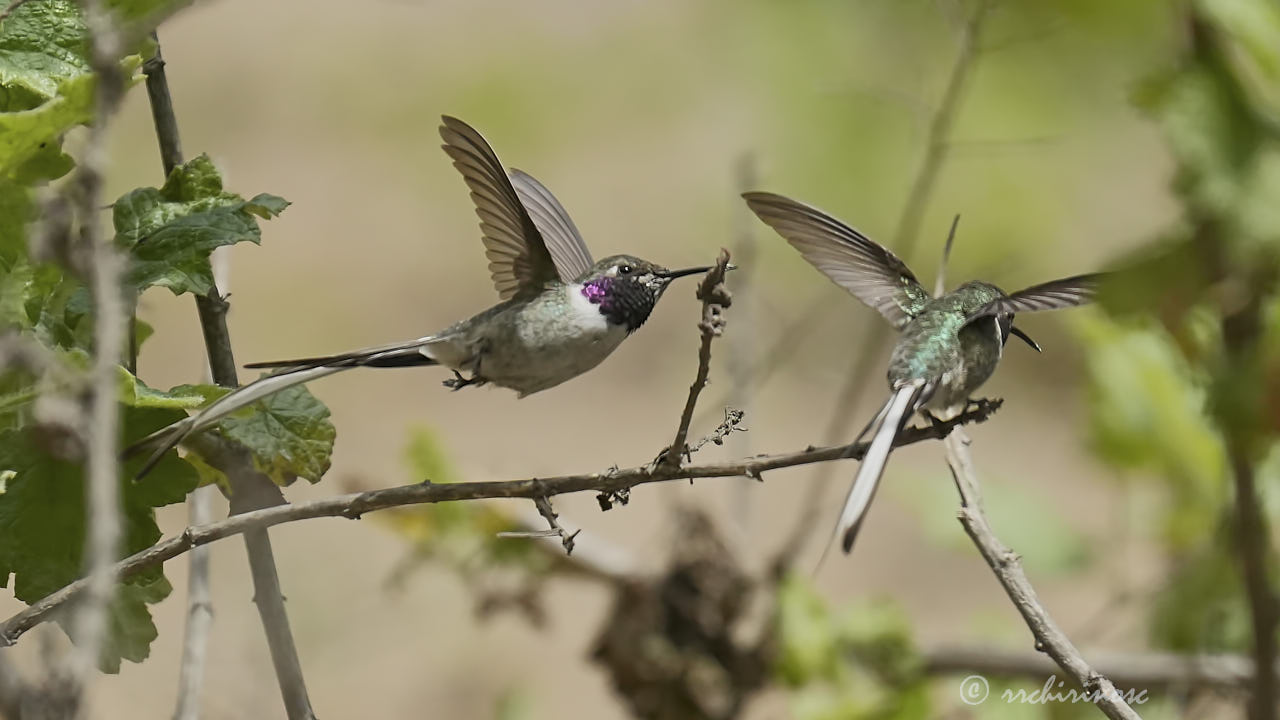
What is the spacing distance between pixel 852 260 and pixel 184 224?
4.52 ft

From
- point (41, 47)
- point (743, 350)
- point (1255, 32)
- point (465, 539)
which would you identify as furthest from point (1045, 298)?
point (465, 539)

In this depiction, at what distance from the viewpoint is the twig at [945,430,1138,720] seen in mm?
1748

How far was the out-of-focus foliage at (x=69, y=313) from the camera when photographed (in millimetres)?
1674

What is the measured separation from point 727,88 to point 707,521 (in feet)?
16.2

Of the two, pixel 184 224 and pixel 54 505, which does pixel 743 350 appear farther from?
pixel 54 505

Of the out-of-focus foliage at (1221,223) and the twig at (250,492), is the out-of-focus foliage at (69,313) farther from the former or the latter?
the out-of-focus foliage at (1221,223)

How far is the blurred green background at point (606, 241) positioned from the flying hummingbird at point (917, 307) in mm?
1826

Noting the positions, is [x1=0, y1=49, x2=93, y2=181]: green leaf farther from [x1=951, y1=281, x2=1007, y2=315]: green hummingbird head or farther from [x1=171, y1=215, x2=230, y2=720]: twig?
[x1=951, y1=281, x2=1007, y2=315]: green hummingbird head

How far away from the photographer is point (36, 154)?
175 cm

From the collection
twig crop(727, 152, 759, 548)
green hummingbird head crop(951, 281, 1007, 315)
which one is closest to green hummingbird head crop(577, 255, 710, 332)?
green hummingbird head crop(951, 281, 1007, 315)

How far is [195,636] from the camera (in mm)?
2088

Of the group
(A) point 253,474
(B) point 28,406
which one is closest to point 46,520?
(B) point 28,406

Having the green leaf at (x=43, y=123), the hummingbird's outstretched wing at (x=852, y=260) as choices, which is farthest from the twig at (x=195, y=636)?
the hummingbird's outstretched wing at (x=852, y=260)

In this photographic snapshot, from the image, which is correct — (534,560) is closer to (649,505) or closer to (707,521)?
(707,521)
